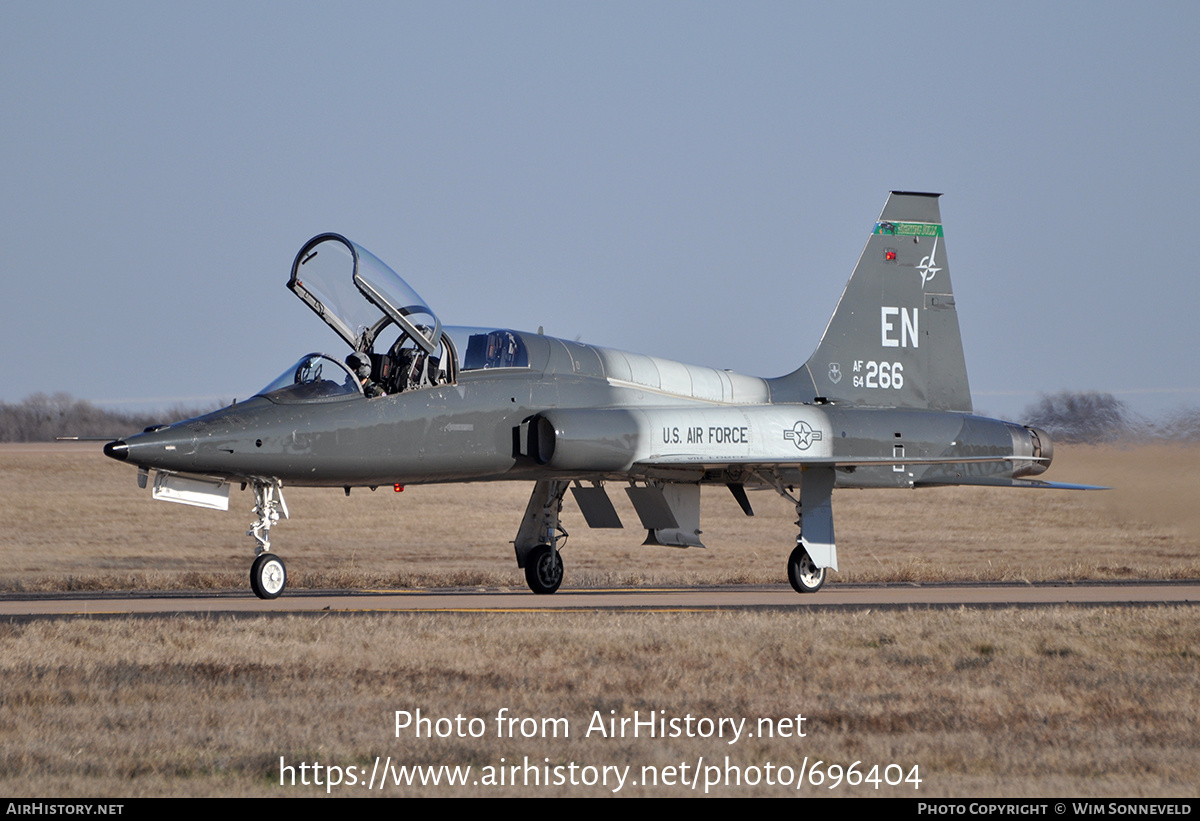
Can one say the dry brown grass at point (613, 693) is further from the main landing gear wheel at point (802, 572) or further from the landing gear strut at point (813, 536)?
the main landing gear wheel at point (802, 572)

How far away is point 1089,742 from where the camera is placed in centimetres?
811

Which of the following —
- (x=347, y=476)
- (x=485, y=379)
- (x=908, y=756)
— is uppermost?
(x=485, y=379)

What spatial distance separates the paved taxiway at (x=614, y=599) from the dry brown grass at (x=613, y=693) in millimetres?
1671

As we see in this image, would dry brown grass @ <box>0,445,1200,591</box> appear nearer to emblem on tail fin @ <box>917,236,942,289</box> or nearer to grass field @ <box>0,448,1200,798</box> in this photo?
emblem on tail fin @ <box>917,236,942,289</box>

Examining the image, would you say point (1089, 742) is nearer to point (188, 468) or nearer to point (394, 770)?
point (394, 770)

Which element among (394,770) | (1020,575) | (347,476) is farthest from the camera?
(1020,575)

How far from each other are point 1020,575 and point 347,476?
489 inches

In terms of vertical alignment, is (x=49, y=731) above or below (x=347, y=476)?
below

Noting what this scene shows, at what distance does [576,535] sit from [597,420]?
25.1 meters

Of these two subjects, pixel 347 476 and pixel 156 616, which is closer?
pixel 156 616

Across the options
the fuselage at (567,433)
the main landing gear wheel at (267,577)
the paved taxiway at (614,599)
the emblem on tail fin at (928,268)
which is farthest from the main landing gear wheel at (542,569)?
the emblem on tail fin at (928,268)

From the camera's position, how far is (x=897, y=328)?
21.5m

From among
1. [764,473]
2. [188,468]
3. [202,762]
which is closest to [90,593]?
[188,468]

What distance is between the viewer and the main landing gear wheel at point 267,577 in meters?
15.3
